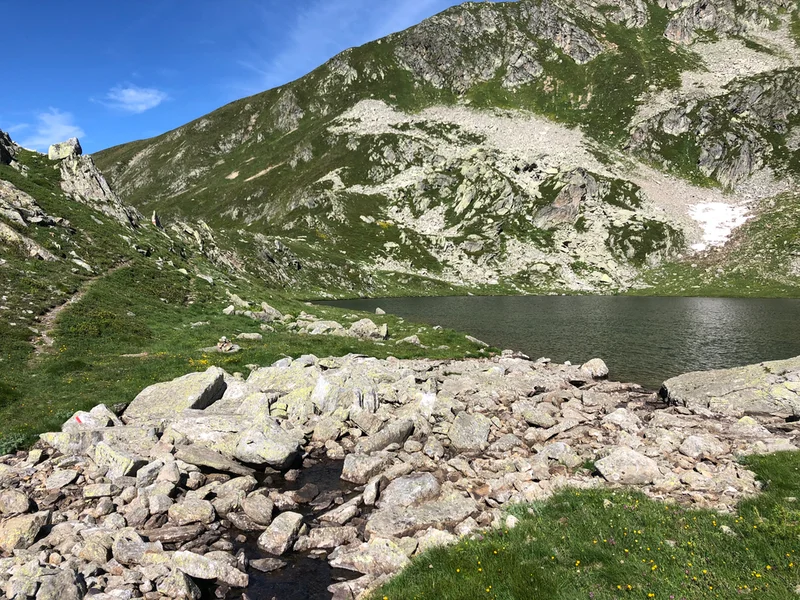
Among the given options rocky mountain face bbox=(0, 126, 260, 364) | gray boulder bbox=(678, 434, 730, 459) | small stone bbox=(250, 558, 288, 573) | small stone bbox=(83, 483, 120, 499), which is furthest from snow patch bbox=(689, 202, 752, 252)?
small stone bbox=(83, 483, 120, 499)

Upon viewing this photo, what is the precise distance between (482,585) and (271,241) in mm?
135100

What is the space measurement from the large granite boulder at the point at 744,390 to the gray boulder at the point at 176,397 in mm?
29987

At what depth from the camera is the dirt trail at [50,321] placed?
31700 mm

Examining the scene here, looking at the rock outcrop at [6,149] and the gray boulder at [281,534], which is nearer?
the gray boulder at [281,534]

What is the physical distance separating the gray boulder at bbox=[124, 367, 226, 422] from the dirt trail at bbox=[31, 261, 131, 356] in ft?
42.5

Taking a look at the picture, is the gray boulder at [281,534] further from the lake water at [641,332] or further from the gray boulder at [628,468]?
the lake water at [641,332]

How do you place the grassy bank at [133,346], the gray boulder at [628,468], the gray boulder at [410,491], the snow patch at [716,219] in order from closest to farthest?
the gray boulder at [628,468], the gray boulder at [410,491], the grassy bank at [133,346], the snow patch at [716,219]

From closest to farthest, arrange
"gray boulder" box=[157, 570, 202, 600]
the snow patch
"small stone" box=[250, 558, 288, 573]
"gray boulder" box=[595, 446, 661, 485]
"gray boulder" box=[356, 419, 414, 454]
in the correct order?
1. "gray boulder" box=[157, 570, 202, 600]
2. "small stone" box=[250, 558, 288, 573]
3. "gray boulder" box=[595, 446, 661, 485]
4. "gray boulder" box=[356, 419, 414, 454]
5. the snow patch

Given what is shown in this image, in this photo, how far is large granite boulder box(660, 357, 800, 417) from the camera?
25203 mm

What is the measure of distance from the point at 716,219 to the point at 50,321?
205m

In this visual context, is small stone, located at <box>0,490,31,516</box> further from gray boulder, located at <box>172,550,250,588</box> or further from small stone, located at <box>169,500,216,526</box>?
gray boulder, located at <box>172,550,250,588</box>

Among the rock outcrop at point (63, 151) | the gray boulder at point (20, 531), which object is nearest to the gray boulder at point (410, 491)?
the gray boulder at point (20, 531)

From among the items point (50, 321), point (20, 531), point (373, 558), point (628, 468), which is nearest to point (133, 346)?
point (50, 321)

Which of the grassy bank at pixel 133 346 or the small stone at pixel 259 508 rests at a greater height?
the grassy bank at pixel 133 346
